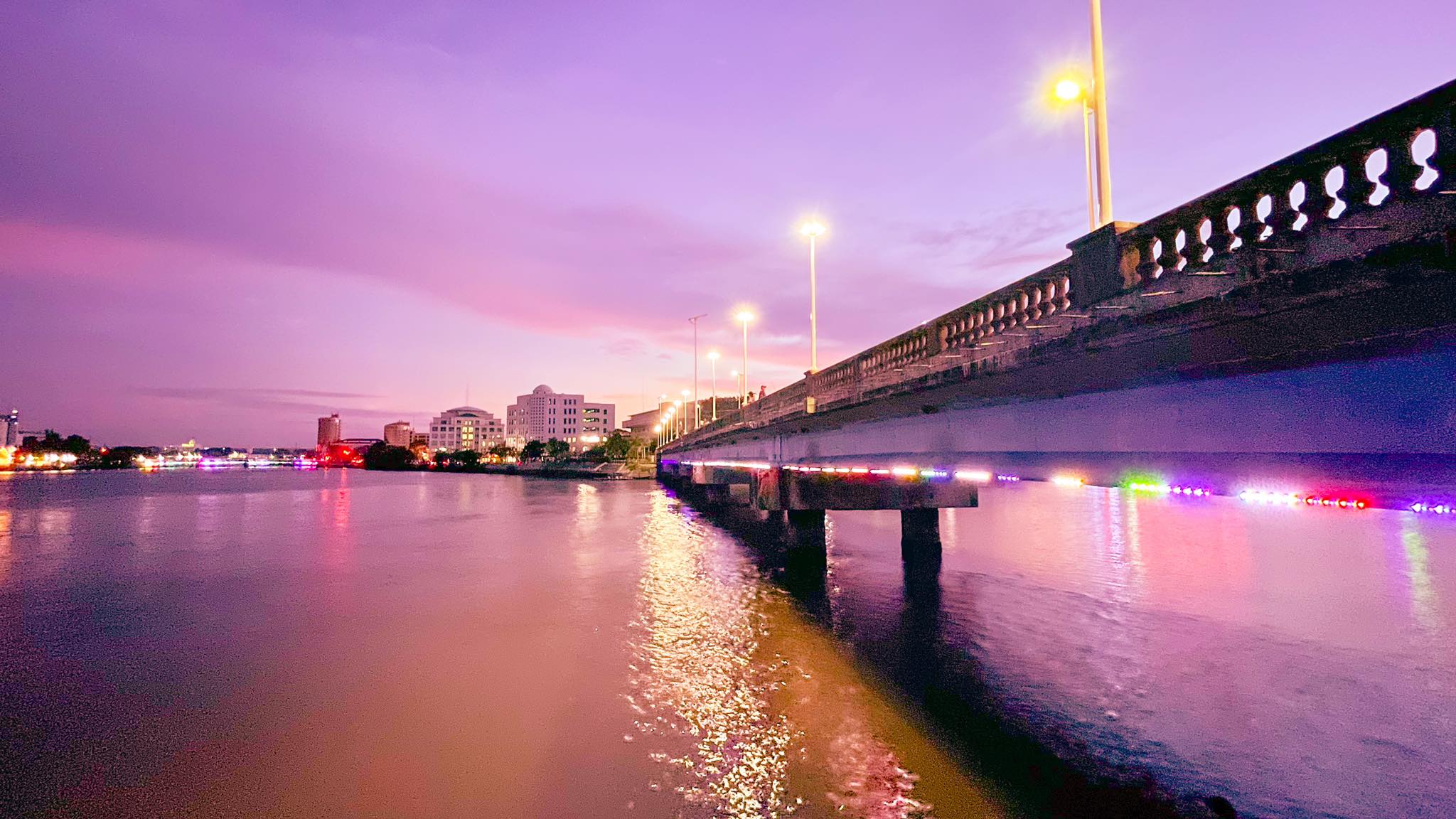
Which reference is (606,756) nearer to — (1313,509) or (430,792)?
(430,792)

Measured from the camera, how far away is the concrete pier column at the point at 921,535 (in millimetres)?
35719

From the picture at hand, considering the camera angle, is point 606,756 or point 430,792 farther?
point 606,756

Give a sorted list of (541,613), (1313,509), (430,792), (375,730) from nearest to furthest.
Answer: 1. (430,792)
2. (375,730)
3. (541,613)
4. (1313,509)

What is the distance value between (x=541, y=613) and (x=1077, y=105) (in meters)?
23.5

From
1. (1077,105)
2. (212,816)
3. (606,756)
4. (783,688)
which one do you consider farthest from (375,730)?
(1077,105)

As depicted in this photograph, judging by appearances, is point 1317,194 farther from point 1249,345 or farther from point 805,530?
point 805,530

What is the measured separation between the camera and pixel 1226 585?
32906mm

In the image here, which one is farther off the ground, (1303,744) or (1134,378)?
(1134,378)

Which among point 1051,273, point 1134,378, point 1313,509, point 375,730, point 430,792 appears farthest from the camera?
point 1313,509

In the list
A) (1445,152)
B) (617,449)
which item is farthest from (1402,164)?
(617,449)

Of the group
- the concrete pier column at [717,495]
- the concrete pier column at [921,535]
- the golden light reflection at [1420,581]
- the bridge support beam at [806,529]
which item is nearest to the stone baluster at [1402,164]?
the golden light reflection at [1420,581]

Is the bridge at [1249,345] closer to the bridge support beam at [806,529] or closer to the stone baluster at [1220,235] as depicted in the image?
the stone baluster at [1220,235]

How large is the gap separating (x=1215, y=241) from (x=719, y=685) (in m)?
14.0

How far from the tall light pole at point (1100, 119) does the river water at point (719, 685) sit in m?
10.0
